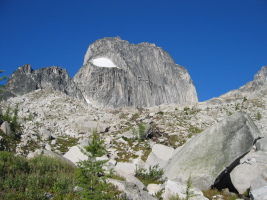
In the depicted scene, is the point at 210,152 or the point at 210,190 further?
the point at 210,152

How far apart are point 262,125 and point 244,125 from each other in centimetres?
2871

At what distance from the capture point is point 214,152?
13.3 m

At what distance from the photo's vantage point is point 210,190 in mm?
12312

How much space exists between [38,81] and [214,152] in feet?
430

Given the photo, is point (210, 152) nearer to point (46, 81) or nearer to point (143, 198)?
point (143, 198)

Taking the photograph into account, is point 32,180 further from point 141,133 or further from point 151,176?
point 141,133

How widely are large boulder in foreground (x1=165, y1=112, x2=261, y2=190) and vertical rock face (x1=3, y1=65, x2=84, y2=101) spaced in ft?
340

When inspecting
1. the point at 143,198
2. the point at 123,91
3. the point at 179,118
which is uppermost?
the point at 123,91

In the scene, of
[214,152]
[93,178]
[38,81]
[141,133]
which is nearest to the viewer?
[93,178]

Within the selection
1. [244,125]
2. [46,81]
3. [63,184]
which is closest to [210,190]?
[244,125]

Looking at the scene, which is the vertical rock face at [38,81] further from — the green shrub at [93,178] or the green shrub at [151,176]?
the green shrub at [93,178]

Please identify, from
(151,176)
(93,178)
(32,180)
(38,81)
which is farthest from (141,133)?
(38,81)

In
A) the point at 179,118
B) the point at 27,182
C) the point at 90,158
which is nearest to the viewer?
the point at 90,158

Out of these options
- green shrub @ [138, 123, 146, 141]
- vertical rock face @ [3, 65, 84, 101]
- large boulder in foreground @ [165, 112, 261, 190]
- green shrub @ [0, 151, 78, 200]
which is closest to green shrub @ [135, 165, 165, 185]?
large boulder in foreground @ [165, 112, 261, 190]
